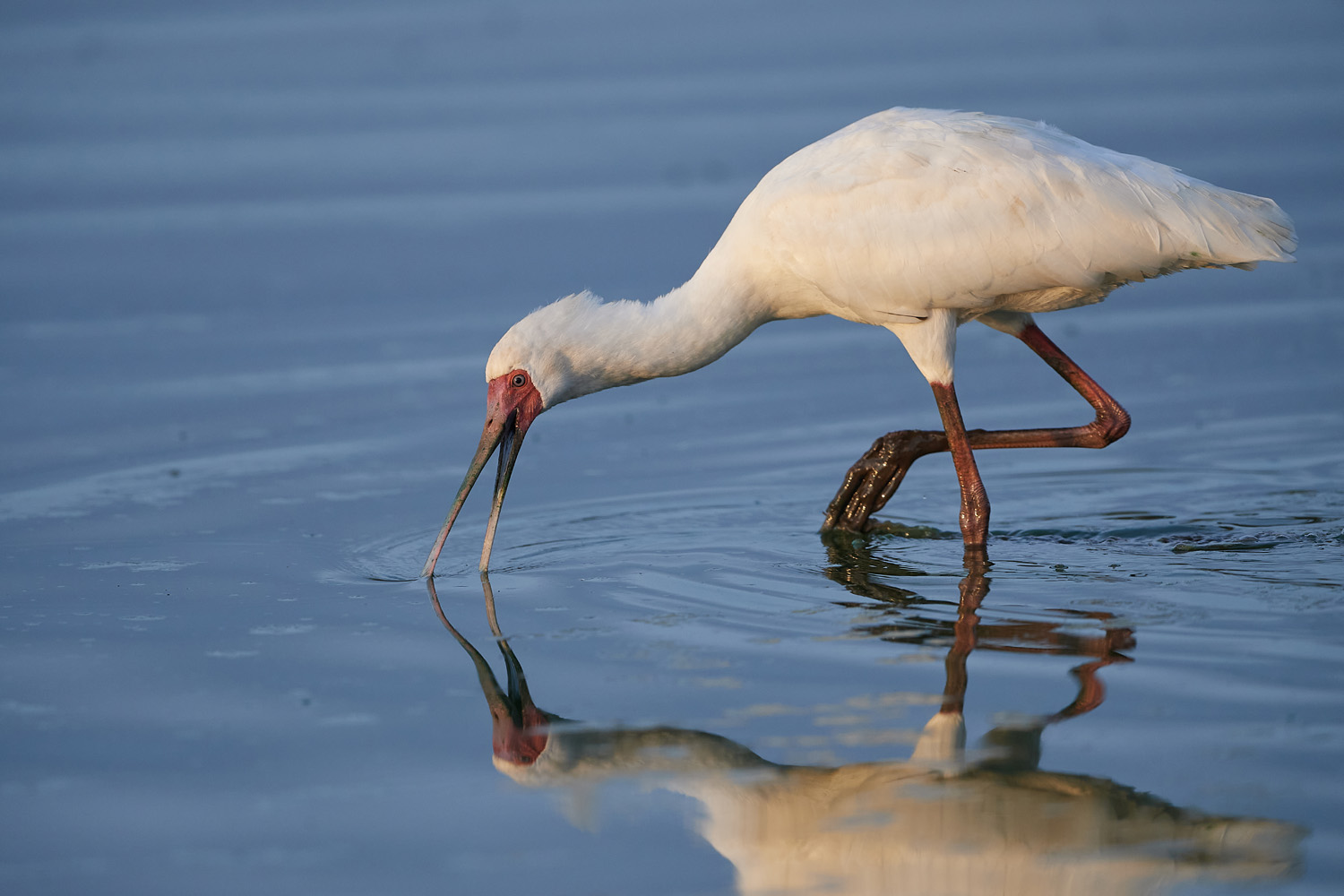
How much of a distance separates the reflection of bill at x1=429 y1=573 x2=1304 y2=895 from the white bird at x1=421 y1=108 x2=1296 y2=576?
7.72 ft

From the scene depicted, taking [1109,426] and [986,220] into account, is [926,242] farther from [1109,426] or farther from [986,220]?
[1109,426]

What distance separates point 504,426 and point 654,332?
81 cm

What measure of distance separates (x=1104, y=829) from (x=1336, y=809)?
26.3 inches

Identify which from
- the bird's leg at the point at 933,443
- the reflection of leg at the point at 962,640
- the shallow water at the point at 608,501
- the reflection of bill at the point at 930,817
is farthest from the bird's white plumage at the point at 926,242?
the reflection of bill at the point at 930,817

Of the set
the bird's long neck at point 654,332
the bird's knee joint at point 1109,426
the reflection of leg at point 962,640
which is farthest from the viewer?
the bird's knee joint at point 1109,426

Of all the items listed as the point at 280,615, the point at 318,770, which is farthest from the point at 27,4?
the point at 318,770

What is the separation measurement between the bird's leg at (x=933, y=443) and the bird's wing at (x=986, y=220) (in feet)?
2.88

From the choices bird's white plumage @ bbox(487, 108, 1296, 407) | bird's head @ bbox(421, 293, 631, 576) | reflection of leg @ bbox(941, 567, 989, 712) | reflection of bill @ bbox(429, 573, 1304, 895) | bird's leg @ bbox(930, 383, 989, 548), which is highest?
bird's white plumage @ bbox(487, 108, 1296, 407)

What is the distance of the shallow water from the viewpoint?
219 inches

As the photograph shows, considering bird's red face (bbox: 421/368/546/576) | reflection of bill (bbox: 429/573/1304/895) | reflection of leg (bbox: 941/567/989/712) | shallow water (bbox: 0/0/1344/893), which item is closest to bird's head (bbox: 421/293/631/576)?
bird's red face (bbox: 421/368/546/576)

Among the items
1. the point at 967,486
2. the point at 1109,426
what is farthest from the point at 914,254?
the point at 1109,426

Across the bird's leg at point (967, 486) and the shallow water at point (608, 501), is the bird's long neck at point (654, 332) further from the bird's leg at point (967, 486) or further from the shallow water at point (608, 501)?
the bird's leg at point (967, 486)

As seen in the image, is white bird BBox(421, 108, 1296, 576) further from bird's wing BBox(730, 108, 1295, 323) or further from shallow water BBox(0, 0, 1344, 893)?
shallow water BBox(0, 0, 1344, 893)

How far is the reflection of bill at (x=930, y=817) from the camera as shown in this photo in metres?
5.13
